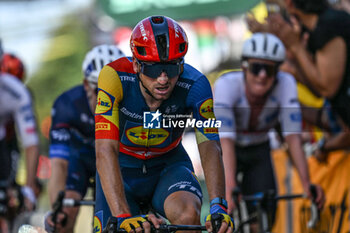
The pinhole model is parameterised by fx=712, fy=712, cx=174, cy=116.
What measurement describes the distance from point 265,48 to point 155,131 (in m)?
2.85

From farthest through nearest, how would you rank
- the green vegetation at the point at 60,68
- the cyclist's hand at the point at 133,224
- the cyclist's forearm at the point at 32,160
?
the green vegetation at the point at 60,68, the cyclist's forearm at the point at 32,160, the cyclist's hand at the point at 133,224

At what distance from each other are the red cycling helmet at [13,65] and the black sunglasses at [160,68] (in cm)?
630

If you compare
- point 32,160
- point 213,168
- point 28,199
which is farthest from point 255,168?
point 213,168

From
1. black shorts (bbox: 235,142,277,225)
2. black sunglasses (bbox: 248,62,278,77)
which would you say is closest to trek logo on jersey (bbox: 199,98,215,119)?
black sunglasses (bbox: 248,62,278,77)

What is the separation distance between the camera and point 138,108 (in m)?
5.10

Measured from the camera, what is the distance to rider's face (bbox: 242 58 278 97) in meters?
7.64

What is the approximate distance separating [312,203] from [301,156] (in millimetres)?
618

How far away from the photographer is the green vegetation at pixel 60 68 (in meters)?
32.9

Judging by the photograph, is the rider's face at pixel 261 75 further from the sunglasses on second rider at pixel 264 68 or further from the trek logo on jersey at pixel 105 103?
the trek logo on jersey at pixel 105 103

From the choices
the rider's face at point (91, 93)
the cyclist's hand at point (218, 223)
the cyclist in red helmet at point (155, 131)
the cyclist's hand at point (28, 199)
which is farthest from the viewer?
the cyclist's hand at point (28, 199)

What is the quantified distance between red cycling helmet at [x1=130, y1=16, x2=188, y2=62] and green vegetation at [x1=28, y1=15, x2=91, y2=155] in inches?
1082

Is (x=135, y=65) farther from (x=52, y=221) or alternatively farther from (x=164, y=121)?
(x=52, y=221)

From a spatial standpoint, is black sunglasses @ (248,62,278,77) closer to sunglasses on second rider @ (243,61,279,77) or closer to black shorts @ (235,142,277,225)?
sunglasses on second rider @ (243,61,279,77)

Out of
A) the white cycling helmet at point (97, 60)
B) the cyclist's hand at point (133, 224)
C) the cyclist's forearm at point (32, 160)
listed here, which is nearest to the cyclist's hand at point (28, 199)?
the cyclist's forearm at point (32, 160)
